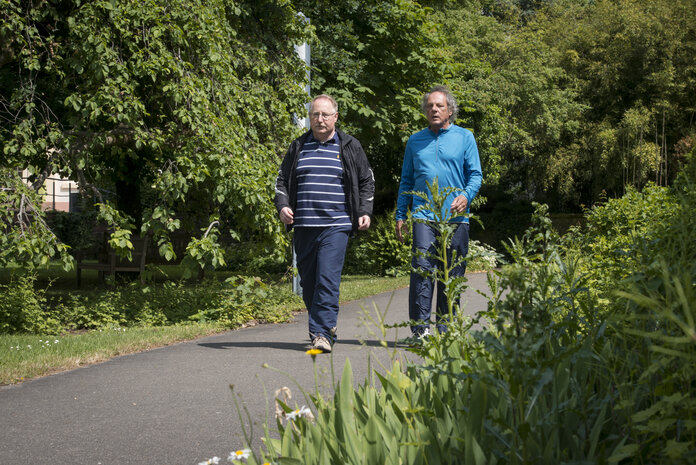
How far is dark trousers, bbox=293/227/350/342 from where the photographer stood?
5977 mm

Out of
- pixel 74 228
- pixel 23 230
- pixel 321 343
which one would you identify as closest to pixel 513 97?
pixel 74 228

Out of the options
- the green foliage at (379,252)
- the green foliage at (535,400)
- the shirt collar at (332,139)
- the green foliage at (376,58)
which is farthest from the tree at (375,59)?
the green foliage at (535,400)

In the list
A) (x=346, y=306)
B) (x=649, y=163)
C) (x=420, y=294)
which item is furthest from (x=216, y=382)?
(x=649, y=163)

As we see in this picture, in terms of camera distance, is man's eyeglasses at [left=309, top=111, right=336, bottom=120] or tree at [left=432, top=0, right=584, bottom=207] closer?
man's eyeglasses at [left=309, top=111, right=336, bottom=120]

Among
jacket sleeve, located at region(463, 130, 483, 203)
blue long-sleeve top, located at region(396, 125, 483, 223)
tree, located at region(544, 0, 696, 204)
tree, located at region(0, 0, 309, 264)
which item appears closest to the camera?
blue long-sleeve top, located at region(396, 125, 483, 223)

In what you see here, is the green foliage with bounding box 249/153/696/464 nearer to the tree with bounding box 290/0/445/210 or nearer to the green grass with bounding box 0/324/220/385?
the green grass with bounding box 0/324/220/385

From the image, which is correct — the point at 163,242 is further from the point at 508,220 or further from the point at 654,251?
the point at 508,220

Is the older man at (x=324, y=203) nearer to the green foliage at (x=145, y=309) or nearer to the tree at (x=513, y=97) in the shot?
the green foliage at (x=145, y=309)

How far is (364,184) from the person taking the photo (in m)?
6.24

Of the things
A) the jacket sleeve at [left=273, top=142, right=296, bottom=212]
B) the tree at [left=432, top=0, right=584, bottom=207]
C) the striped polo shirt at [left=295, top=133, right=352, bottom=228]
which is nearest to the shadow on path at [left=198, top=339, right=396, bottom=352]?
the striped polo shirt at [left=295, top=133, right=352, bottom=228]

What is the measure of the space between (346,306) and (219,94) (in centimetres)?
337

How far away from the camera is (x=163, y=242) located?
30.7ft

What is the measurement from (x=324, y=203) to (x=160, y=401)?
211 cm

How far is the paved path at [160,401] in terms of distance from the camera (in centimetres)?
359
